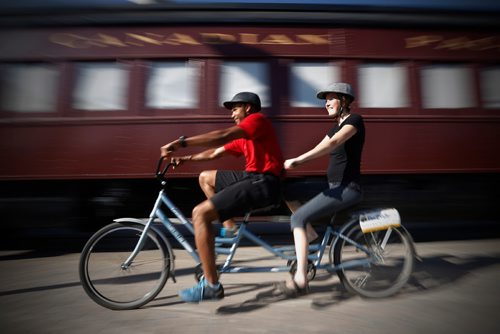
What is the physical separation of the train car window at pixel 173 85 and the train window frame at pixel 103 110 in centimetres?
25

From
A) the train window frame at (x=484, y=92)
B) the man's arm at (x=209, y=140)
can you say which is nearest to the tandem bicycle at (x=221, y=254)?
the man's arm at (x=209, y=140)

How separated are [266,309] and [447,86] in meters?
4.27

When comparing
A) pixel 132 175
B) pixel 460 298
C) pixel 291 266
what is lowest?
pixel 460 298

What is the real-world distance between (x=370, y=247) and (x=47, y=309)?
8.31 feet

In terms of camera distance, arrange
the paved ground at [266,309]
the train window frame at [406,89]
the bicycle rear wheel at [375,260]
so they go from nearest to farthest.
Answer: the paved ground at [266,309], the bicycle rear wheel at [375,260], the train window frame at [406,89]

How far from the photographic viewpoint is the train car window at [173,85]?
4.88m

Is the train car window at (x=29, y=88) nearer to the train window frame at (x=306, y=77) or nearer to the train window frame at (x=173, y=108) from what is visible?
the train window frame at (x=173, y=108)

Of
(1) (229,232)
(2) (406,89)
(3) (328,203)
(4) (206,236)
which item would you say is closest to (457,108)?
(2) (406,89)

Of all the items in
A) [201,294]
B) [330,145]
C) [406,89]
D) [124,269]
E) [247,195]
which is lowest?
[201,294]

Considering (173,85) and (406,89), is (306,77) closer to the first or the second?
(406,89)

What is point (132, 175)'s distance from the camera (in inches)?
186

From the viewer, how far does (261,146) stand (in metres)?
2.63

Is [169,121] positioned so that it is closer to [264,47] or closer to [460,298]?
[264,47]

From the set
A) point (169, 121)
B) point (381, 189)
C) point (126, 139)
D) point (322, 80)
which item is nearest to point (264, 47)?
point (322, 80)
